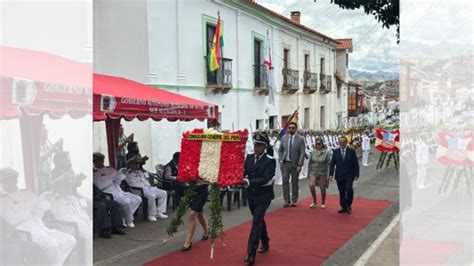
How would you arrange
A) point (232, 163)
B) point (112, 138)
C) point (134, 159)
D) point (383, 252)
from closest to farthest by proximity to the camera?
point (232, 163) → point (383, 252) → point (134, 159) → point (112, 138)

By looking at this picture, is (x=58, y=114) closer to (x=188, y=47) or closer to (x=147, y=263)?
(x=147, y=263)

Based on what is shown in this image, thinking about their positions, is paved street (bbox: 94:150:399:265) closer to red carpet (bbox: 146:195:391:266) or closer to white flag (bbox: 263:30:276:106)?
red carpet (bbox: 146:195:391:266)

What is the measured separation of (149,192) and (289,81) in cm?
1578

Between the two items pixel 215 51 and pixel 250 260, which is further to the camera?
pixel 215 51

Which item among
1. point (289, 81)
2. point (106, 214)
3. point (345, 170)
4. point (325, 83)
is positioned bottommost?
point (106, 214)

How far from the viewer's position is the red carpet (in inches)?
267

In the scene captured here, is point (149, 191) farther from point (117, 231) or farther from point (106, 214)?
point (106, 214)

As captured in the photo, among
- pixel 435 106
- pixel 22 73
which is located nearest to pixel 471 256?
pixel 435 106

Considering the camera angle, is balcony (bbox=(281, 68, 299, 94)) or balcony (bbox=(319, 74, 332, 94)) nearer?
balcony (bbox=(281, 68, 299, 94))

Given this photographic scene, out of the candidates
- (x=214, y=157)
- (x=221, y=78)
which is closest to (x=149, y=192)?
(x=214, y=157)

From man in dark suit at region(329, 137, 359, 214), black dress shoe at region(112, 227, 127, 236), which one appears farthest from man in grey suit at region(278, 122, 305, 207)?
black dress shoe at region(112, 227, 127, 236)

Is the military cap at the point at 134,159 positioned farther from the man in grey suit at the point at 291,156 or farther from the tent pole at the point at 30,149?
the tent pole at the point at 30,149

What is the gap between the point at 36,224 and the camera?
3217 mm

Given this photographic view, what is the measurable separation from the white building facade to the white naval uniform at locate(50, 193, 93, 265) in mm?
9859
